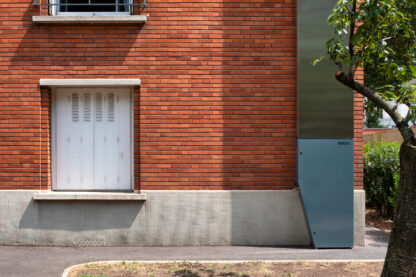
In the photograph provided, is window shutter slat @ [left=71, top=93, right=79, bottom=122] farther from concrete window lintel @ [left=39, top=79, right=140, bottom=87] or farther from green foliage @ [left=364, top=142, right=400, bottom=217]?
green foliage @ [left=364, top=142, right=400, bottom=217]

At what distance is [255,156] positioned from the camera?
7.85m

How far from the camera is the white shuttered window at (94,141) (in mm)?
8109

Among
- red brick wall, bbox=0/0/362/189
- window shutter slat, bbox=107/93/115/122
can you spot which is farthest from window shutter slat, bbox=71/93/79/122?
window shutter slat, bbox=107/93/115/122

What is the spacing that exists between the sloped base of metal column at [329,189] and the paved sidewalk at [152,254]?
0.40 metres

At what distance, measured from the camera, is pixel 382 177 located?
35.1 ft

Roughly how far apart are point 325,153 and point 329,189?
0.67 meters

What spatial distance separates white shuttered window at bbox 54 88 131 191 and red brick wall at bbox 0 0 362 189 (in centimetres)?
41

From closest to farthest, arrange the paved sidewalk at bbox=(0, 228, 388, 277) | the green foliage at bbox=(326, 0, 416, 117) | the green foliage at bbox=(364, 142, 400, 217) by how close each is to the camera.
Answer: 1. the green foliage at bbox=(326, 0, 416, 117)
2. the paved sidewalk at bbox=(0, 228, 388, 277)
3. the green foliage at bbox=(364, 142, 400, 217)

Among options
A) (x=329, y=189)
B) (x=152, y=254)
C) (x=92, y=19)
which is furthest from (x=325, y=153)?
(x=92, y=19)

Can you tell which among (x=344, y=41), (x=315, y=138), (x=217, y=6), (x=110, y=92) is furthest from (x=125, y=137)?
(x=344, y=41)

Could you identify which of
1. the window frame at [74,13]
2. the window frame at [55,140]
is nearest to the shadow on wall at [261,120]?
the window frame at [55,140]

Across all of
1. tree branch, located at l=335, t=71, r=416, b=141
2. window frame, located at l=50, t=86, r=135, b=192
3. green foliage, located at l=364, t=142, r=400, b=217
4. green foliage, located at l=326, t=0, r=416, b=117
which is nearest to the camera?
green foliage, located at l=326, t=0, r=416, b=117

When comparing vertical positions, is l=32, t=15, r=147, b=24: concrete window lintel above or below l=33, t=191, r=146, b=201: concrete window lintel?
above

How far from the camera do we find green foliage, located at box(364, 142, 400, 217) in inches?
407
